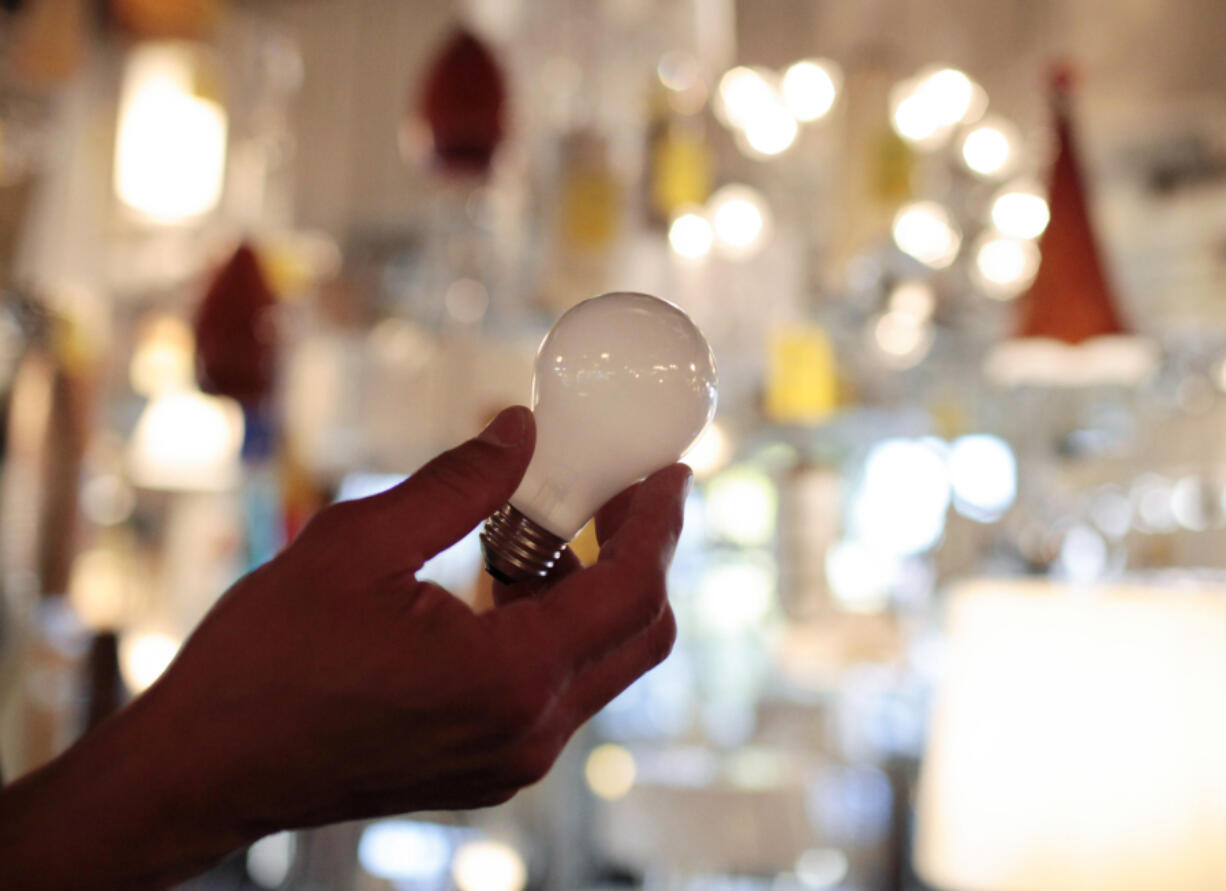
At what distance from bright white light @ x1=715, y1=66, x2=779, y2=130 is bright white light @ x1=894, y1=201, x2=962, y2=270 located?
1.41 ft

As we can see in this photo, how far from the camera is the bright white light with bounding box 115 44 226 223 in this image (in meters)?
2.38

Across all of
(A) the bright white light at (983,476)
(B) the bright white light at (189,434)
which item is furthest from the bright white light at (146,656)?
(A) the bright white light at (983,476)

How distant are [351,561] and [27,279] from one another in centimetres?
235

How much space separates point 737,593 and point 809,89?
3058 millimetres

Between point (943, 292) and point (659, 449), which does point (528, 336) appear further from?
point (659, 449)

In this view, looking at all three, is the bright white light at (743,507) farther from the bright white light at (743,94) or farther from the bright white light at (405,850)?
the bright white light at (743,94)

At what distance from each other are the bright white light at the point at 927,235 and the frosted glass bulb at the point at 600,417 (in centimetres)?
215

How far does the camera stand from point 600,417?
0.49 metres

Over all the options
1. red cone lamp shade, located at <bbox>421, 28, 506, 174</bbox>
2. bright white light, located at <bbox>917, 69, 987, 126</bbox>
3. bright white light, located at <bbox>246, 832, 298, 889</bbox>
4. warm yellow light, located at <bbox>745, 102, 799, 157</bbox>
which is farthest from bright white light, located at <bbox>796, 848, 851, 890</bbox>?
red cone lamp shade, located at <bbox>421, 28, 506, 174</bbox>

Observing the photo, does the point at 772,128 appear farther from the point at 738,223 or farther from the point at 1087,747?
the point at 1087,747

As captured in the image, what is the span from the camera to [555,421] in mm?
494

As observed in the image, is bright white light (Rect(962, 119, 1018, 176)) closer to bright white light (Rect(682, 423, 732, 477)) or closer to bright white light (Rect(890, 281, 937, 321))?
bright white light (Rect(890, 281, 937, 321))

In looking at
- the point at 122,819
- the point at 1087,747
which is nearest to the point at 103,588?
the point at 1087,747

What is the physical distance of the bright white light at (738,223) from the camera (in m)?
2.31
